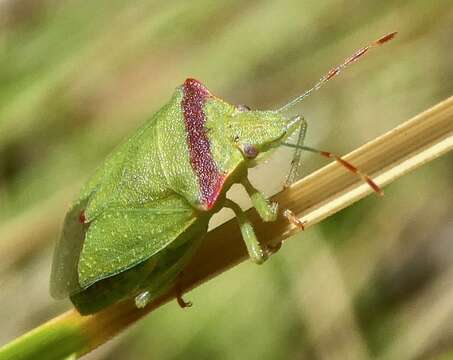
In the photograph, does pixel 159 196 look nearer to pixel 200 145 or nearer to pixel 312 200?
pixel 200 145

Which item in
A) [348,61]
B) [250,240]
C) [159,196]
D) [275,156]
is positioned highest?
[348,61]

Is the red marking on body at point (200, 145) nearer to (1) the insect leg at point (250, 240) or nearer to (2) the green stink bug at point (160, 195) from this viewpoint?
(2) the green stink bug at point (160, 195)

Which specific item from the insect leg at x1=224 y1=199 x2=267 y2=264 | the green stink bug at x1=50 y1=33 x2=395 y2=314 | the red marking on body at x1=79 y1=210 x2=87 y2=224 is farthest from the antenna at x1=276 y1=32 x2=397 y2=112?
the red marking on body at x1=79 y1=210 x2=87 y2=224

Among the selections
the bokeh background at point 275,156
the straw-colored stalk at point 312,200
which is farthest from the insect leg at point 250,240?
the bokeh background at point 275,156

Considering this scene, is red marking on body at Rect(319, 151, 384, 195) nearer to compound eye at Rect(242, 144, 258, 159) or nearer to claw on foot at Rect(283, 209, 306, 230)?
claw on foot at Rect(283, 209, 306, 230)

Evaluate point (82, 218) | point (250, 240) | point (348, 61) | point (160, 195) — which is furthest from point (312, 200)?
point (82, 218)

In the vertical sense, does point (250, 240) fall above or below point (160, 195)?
below

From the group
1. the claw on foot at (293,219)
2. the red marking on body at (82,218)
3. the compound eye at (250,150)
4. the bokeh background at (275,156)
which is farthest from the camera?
the bokeh background at (275,156)
